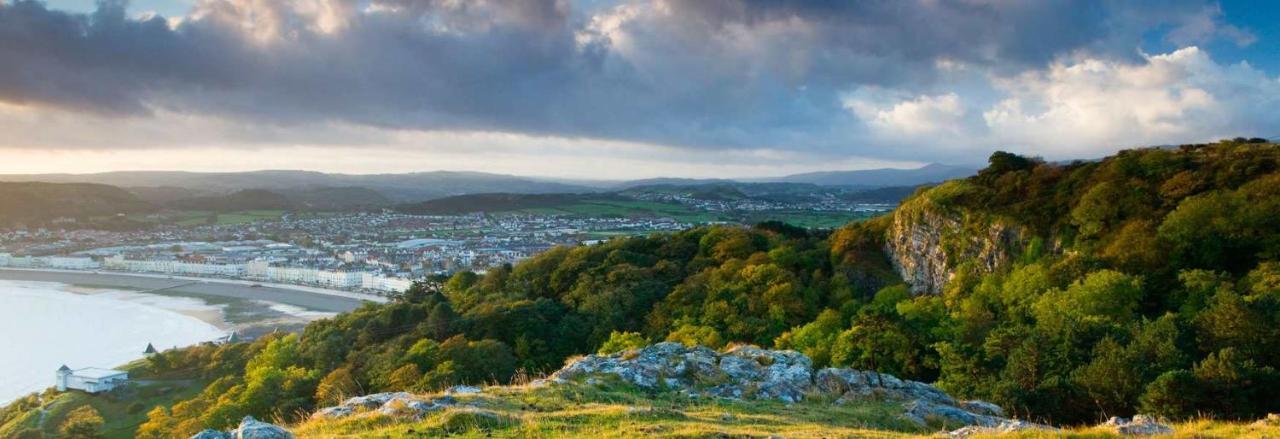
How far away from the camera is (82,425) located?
26297mm

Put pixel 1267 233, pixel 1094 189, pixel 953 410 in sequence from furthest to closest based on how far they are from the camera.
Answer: pixel 1094 189, pixel 1267 233, pixel 953 410

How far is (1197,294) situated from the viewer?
71.6 ft

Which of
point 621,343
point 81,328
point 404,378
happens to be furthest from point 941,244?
point 81,328

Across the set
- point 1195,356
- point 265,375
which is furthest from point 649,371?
point 265,375

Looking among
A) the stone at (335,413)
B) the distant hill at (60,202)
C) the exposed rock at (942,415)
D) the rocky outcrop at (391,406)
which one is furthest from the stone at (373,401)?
the distant hill at (60,202)

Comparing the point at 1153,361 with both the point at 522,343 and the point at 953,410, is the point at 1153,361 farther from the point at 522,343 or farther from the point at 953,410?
the point at 522,343

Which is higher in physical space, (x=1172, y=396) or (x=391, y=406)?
(x=391, y=406)

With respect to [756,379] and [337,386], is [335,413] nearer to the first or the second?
[756,379]

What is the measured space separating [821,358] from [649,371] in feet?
31.0

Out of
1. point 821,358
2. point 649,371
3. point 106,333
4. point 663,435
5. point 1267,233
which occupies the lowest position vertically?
point 106,333

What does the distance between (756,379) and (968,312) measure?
13.9 meters

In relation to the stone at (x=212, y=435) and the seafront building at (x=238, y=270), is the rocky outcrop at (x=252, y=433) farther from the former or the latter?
the seafront building at (x=238, y=270)

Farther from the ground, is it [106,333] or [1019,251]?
[1019,251]

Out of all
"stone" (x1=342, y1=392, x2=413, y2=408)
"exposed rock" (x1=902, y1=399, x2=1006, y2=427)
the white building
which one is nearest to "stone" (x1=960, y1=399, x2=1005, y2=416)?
"exposed rock" (x1=902, y1=399, x2=1006, y2=427)
